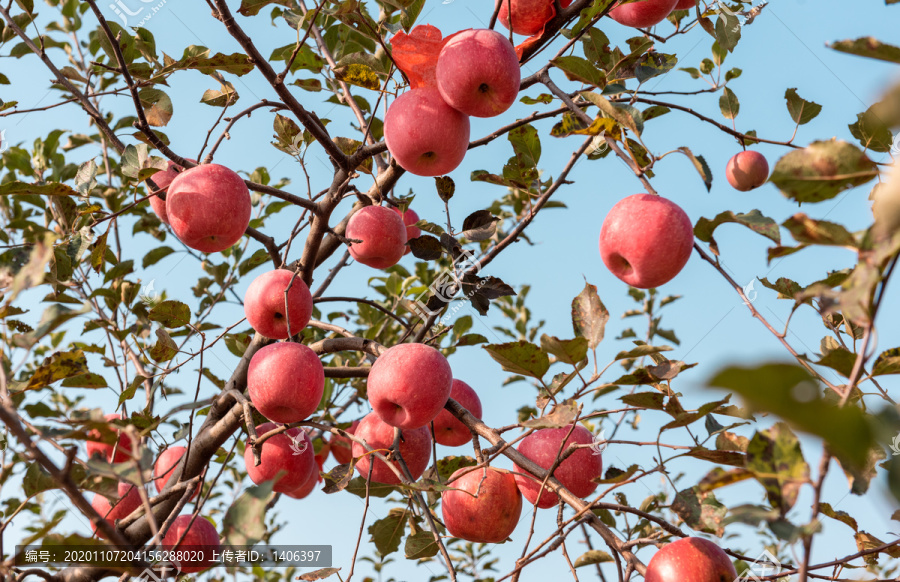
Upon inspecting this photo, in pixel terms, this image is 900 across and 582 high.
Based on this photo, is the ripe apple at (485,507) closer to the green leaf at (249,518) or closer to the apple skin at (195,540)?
the apple skin at (195,540)

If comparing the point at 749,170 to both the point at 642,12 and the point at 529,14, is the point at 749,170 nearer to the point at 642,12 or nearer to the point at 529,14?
the point at 642,12

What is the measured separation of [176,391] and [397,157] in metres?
2.32

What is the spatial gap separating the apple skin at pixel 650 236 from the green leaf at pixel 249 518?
103 cm

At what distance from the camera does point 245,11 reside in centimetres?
207

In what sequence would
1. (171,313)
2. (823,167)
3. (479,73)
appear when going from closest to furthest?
(823,167) < (479,73) < (171,313)

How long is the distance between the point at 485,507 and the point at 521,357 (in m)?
0.65

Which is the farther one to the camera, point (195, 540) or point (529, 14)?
point (195, 540)

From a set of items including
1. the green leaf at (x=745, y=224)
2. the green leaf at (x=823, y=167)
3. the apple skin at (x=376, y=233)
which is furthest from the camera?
the apple skin at (x=376, y=233)

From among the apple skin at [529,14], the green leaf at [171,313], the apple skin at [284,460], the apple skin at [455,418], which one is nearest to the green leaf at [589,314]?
the apple skin at [455,418]

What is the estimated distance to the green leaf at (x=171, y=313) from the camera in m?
2.08

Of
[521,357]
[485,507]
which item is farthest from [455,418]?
[521,357]

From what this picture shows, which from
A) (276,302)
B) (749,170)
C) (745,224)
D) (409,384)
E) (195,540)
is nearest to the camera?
(745,224)

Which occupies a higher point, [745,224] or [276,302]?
[276,302]

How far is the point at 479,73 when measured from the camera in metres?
1.59
